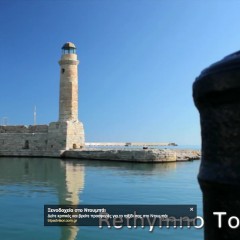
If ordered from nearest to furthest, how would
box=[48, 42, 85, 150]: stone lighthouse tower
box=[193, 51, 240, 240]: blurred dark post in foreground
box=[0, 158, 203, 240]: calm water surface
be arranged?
box=[193, 51, 240, 240]: blurred dark post in foreground → box=[0, 158, 203, 240]: calm water surface → box=[48, 42, 85, 150]: stone lighthouse tower

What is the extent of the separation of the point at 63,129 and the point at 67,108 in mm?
1837

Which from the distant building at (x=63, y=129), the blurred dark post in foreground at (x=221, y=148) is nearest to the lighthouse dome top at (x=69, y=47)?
the distant building at (x=63, y=129)

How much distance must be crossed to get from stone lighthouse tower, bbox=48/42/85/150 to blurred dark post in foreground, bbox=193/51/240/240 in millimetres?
29013

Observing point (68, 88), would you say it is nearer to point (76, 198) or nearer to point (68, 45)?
point (68, 45)

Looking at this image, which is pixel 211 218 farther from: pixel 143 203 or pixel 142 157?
pixel 142 157

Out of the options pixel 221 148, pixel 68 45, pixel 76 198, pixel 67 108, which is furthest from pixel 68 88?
pixel 221 148

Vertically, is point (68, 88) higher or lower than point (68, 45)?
lower

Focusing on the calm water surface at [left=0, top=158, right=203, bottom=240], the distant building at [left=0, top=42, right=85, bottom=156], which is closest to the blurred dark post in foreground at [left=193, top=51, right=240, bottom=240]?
the calm water surface at [left=0, top=158, right=203, bottom=240]

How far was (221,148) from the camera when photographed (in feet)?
2.68

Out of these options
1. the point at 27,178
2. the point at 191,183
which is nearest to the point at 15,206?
the point at 27,178

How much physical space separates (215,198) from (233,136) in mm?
155

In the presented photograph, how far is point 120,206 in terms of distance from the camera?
366 inches

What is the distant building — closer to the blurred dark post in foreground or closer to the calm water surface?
the calm water surface

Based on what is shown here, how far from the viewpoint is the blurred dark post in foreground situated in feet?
2.57
